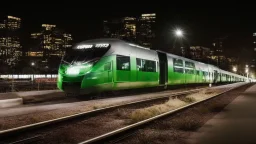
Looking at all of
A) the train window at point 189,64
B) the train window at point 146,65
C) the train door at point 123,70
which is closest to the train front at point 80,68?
the train door at point 123,70

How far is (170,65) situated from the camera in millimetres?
25438

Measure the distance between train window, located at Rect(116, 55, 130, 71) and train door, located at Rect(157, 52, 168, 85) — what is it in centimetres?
594

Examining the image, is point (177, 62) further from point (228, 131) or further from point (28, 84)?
point (228, 131)

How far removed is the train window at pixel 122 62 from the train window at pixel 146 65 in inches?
59.2

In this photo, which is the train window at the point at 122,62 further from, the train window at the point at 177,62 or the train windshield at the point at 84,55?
the train window at the point at 177,62

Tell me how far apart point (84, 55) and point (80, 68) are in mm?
1088

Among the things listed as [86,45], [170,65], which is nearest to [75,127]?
[86,45]

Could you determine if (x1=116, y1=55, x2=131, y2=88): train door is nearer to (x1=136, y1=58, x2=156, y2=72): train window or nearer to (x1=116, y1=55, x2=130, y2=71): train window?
(x1=116, y1=55, x2=130, y2=71): train window

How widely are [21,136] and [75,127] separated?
5.68 ft

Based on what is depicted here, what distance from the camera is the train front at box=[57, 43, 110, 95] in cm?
1509

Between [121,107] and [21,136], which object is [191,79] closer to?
[121,107]

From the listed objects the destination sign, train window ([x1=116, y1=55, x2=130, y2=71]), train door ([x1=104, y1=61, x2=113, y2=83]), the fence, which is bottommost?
the fence

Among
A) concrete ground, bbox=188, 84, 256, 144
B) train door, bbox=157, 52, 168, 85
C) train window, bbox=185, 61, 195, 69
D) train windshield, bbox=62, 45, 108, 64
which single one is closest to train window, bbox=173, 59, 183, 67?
train window, bbox=185, 61, 195, 69

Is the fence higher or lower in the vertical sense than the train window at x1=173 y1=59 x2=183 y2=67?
lower
